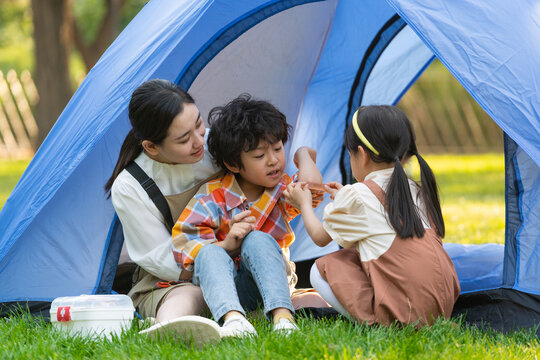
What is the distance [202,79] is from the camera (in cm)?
321

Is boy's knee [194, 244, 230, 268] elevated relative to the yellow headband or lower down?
lower down

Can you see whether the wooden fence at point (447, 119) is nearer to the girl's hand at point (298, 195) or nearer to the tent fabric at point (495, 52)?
the girl's hand at point (298, 195)

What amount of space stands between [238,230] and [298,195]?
251mm

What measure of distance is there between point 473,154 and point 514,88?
10.6 metres

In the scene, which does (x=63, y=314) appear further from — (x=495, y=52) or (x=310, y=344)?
(x=495, y=52)

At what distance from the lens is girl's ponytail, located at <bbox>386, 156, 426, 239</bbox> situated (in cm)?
220

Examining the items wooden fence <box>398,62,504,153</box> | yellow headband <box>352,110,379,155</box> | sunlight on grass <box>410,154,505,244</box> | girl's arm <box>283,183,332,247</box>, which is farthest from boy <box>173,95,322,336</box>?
wooden fence <box>398,62,504,153</box>

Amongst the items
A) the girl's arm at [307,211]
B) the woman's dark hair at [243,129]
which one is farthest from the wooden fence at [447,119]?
the girl's arm at [307,211]

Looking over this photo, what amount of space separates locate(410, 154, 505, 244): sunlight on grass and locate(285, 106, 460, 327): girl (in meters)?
1.89

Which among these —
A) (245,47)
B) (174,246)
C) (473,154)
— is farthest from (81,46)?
(174,246)

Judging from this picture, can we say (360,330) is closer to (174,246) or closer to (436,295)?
(436,295)

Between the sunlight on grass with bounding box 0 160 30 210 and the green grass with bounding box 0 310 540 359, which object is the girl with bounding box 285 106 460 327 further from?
the sunlight on grass with bounding box 0 160 30 210

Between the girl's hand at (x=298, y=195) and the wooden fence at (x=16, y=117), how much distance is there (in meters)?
9.00

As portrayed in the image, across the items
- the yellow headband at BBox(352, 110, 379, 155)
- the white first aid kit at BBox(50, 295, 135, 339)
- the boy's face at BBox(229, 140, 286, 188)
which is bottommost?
the white first aid kit at BBox(50, 295, 135, 339)
